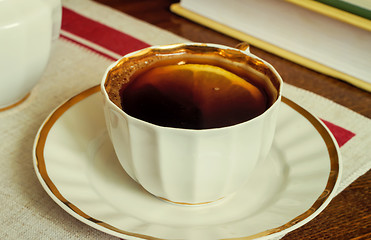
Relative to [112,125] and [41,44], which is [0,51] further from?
[112,125]

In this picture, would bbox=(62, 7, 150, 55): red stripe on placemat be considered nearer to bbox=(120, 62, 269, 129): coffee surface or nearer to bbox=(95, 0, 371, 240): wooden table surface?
bbox=(95, 0, 371, 240): wooden table surface

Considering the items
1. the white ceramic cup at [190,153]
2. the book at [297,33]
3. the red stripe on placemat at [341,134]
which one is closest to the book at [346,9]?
the book at [297,33]

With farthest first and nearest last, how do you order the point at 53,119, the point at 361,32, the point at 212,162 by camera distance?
the point at 361,32, the point at 53,119, the point at 212,162

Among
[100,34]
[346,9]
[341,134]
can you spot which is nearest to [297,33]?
[346,9]

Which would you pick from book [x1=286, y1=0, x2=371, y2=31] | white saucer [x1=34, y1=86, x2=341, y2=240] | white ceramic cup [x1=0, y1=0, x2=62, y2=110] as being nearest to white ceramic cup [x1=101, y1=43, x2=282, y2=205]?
white saucer [x1=34, y1=86, x2=341, y2=240]

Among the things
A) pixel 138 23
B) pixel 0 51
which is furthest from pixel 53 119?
pixel 138 23
